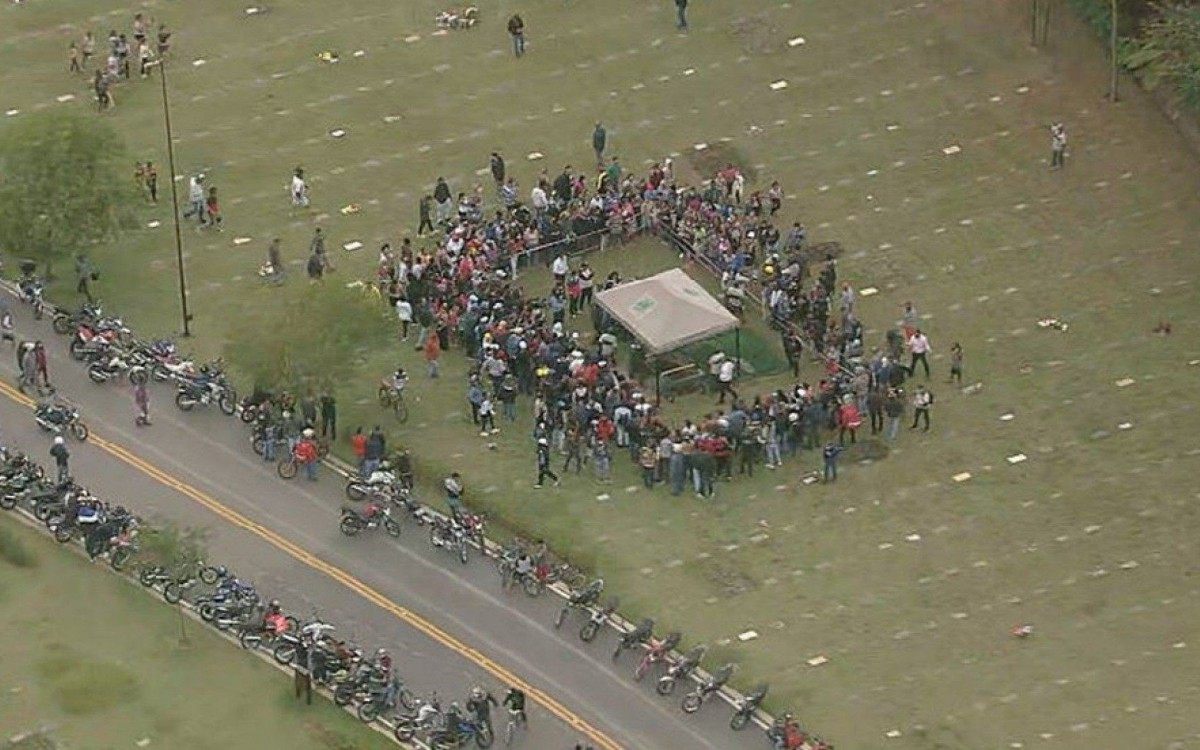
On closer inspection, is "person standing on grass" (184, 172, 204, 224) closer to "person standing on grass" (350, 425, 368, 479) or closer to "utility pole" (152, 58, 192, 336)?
"utility pole" (152, 58, 192, 336)

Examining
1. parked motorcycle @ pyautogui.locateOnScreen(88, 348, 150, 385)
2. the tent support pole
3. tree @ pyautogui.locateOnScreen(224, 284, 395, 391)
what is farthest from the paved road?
the tent support pole

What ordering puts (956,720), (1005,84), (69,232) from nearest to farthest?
1. (956,720)
2. (69,232)
3. (1005,84)

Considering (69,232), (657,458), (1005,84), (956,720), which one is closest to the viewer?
(956,720)

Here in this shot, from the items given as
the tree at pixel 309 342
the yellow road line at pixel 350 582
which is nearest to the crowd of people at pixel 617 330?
the tree at pixel 309 342

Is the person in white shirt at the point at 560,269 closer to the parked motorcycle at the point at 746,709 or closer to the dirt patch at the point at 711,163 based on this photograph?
the dirt patch at the point at 711,163

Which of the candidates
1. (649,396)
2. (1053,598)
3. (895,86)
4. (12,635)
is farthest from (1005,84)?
(12,635)

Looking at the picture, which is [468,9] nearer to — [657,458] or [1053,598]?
[657,458]
